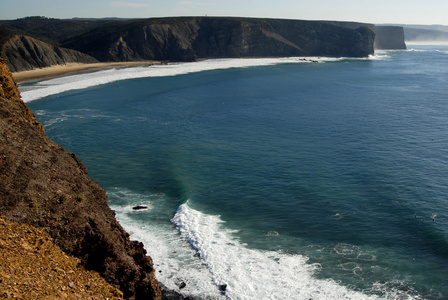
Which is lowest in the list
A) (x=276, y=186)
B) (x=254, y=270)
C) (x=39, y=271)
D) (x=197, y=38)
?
(x=254, y=270)

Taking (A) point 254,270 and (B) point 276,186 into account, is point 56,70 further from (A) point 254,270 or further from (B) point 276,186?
(A) point 254,270

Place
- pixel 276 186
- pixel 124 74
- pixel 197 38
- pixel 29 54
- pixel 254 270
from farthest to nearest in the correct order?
pixel 197 38
pixel 124 74
pixel 29 54
pixel 276 186
pixel 254 270

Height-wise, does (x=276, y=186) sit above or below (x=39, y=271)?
below

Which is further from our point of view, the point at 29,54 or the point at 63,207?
the point at 29,54

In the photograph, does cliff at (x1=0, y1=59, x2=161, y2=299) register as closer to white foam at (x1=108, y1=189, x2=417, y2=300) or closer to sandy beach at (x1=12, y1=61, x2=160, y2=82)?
white foam at (x1=108, y1=189, x2=417, y2=300)

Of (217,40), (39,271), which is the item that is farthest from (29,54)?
(39,271)

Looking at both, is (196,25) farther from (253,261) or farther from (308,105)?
(253,261)

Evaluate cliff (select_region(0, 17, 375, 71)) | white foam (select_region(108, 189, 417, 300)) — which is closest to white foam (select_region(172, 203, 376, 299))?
white foam (select_region(108, 189, 417, 300))

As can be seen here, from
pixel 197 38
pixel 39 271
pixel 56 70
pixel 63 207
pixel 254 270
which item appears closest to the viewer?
pixel 39 271
